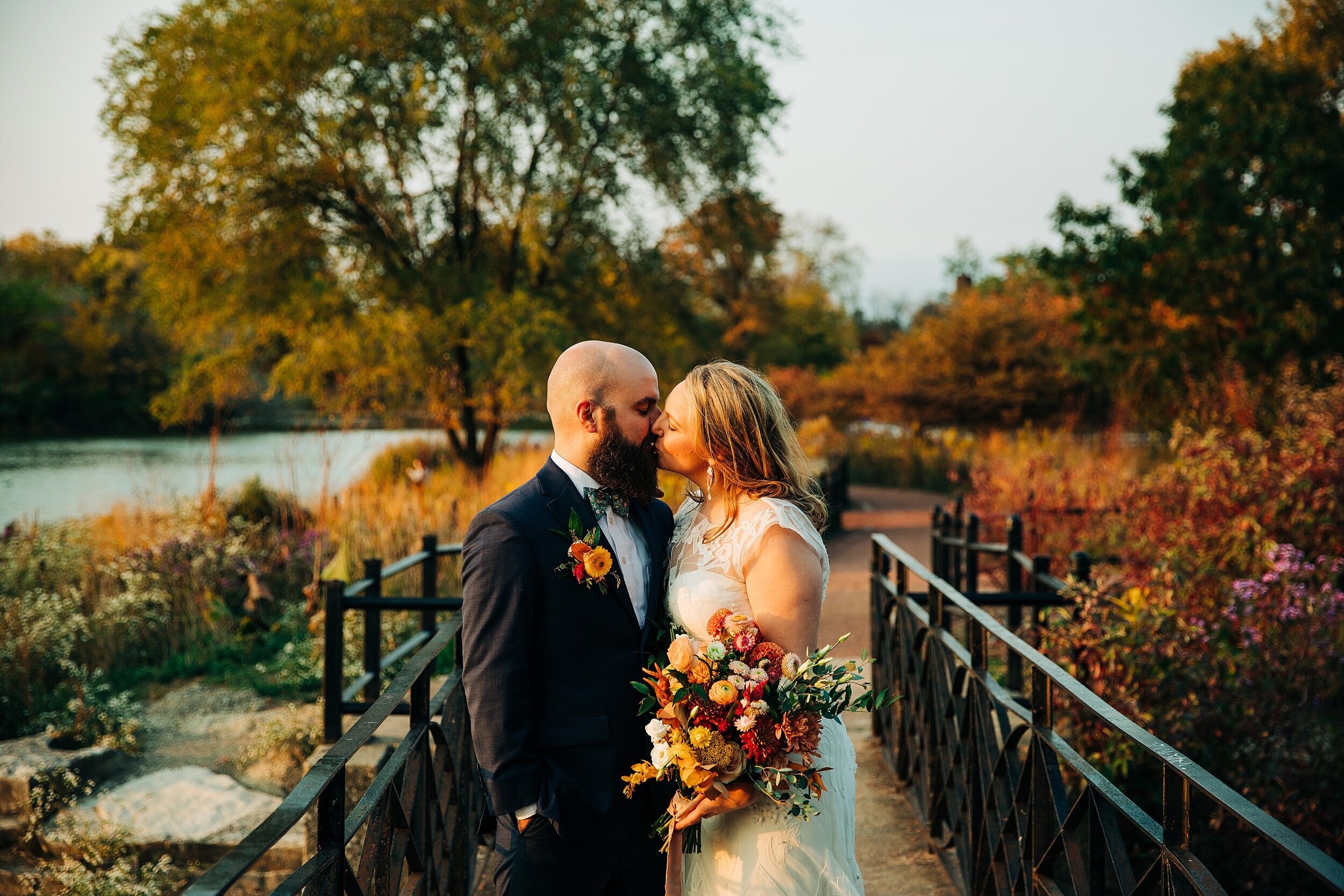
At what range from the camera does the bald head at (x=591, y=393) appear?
7.82 feet

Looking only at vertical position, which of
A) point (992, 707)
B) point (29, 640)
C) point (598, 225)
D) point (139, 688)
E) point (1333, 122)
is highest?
point (1333, 122)

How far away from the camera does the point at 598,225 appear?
51.9 ft

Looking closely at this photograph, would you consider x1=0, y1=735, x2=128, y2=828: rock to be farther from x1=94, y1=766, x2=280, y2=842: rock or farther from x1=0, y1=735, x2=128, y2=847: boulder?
x1=94, y1=766, x2=280, y2=842: rock

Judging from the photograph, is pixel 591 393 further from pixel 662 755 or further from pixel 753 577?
pixel 662 755

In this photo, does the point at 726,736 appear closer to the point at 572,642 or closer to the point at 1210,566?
the point at 572,642

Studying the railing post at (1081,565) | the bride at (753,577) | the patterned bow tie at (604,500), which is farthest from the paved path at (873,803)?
the railing post at (1081,565)

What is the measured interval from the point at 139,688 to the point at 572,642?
665 cm

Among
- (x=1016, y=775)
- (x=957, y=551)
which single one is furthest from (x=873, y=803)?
(x=957, y=551)

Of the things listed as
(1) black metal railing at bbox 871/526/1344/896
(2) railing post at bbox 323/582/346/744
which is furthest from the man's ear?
(2) railing post at bbox 323/582/346/744

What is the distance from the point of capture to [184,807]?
16.9 ft

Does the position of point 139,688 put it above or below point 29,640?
below

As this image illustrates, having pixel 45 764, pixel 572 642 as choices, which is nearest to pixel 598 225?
pixel 45 764

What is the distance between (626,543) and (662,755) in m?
0.61

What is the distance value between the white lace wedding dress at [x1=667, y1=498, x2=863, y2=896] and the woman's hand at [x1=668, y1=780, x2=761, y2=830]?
135mm
